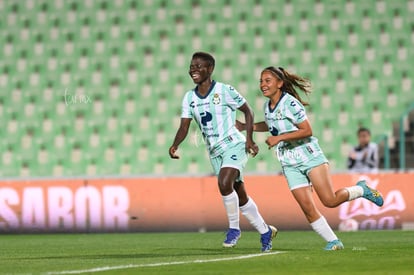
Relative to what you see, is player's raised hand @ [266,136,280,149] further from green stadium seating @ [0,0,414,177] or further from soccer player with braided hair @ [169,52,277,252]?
green stadium seating @ [0,0,414,177]

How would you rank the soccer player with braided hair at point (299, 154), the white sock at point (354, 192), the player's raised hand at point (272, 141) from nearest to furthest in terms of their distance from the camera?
1. the player's raised hand at point (272, 141)
2. the soccer player with braided hair at point (299, 154)
3. the white sock at point (354, 192)

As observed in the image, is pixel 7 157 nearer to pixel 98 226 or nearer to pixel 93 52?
pixel 93 52

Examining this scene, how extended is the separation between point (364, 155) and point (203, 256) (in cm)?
675

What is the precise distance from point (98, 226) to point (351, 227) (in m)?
3.42

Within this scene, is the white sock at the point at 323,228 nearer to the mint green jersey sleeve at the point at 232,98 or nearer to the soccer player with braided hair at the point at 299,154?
the soccer player with braided hair at the point at 299,154

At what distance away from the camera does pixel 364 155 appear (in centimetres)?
1382

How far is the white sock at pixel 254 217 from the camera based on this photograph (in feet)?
27.6

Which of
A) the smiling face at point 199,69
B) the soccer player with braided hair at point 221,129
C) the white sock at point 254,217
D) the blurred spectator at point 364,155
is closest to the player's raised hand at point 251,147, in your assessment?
the soccer player with braided hair at point 221,129

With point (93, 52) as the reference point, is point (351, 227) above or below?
below

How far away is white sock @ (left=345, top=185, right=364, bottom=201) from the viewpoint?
8.05 m

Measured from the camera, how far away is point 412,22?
17.0 m

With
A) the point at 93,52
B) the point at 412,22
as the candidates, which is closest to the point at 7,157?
the point at 93,52

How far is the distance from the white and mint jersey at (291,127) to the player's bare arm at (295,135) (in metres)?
0.05

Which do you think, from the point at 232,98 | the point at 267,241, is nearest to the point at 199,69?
the point at 232,98
